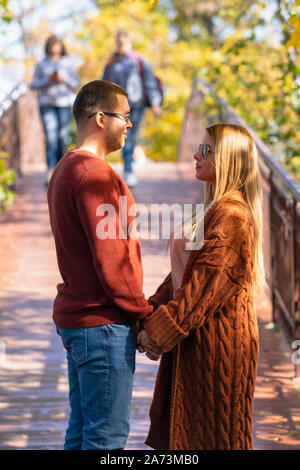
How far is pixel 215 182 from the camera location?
3141mm

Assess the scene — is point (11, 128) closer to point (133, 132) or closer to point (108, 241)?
point (133, 132)

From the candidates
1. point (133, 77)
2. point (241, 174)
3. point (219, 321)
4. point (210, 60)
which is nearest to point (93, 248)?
point (219, 321)

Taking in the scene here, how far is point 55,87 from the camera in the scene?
9727 millimetres

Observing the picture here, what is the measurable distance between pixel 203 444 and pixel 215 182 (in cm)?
107

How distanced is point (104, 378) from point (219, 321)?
1.66ft

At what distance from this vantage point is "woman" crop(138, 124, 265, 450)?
2930 mm

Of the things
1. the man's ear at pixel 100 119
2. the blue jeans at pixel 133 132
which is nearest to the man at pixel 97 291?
the man's ear at pixel 100 119

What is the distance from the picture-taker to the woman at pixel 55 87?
Result: 974cm

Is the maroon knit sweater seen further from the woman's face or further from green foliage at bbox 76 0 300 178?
green foliage at bbox 76 0 300 178

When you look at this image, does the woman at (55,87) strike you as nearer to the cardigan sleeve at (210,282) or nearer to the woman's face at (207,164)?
the woman's face at (207,164)

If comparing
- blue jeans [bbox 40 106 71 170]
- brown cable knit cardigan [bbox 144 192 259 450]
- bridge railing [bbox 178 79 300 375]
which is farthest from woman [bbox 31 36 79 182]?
brown cable knit cardigan [bbox 144 192 259 450]

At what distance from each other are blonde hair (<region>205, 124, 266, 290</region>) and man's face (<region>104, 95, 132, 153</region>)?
0.39 meters

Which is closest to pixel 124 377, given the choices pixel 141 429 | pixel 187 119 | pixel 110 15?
pixel 141 429

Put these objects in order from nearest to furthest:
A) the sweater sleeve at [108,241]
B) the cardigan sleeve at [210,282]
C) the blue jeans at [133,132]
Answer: the sweater sleeve at [108,241] → the cardigan sleeve at [210,282] → the blue jeans at [133,132]
